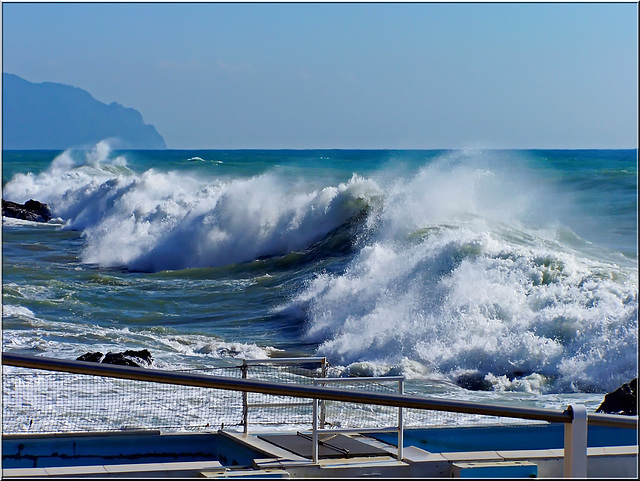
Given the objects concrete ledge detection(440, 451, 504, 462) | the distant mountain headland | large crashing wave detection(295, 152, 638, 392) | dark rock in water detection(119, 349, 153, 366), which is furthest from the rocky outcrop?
the distant mountain headland

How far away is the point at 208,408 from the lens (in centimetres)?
809

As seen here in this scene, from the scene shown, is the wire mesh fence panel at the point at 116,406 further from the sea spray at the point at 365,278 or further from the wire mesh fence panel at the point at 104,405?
the sea spray at the point at 365,278

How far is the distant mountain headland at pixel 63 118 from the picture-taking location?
327ft

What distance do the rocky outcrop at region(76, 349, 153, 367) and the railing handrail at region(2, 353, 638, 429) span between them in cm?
724

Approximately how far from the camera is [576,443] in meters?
2.05

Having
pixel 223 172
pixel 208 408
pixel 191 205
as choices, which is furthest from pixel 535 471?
pixel 223 172

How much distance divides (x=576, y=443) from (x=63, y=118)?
113 metres

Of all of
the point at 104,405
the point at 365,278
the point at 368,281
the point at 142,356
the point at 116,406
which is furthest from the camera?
the point at 365,278

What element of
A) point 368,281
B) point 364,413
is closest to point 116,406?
point 364,413

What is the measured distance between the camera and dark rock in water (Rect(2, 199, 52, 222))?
3694 cm

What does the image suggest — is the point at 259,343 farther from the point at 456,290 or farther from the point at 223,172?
the point at 223,172

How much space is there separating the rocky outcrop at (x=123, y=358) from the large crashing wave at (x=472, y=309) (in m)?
3.02

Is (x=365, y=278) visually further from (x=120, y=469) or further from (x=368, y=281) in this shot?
(x=120, y=469)

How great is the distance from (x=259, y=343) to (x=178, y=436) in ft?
26.8
